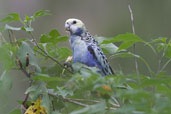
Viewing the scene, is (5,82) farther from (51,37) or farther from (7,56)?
(51,37)

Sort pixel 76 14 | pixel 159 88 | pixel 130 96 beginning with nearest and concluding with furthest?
1. pixel 130 96
2. pixel 159 88
3. pixel 76 14

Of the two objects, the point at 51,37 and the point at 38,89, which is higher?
the point at 51,37

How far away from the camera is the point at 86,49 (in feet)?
7.14

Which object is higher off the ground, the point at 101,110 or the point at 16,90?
the point at 101,110

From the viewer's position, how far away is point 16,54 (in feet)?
4.42

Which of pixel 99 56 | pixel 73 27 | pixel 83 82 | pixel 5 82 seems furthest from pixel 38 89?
pixel 73 27

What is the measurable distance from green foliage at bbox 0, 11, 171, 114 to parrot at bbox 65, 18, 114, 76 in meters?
0.42

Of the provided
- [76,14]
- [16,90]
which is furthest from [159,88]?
[76,14]

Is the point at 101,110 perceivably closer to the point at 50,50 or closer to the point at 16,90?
the point at 50,50

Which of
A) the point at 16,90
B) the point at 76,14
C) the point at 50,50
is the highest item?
the point at 50,50

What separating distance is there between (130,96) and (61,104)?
0.57 metres

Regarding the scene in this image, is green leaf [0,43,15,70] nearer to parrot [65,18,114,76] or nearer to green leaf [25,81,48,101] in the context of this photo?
green leaf [25,81,48,101]

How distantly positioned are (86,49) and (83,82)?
1053mm

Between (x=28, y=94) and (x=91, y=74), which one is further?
(x=28, y=94)
